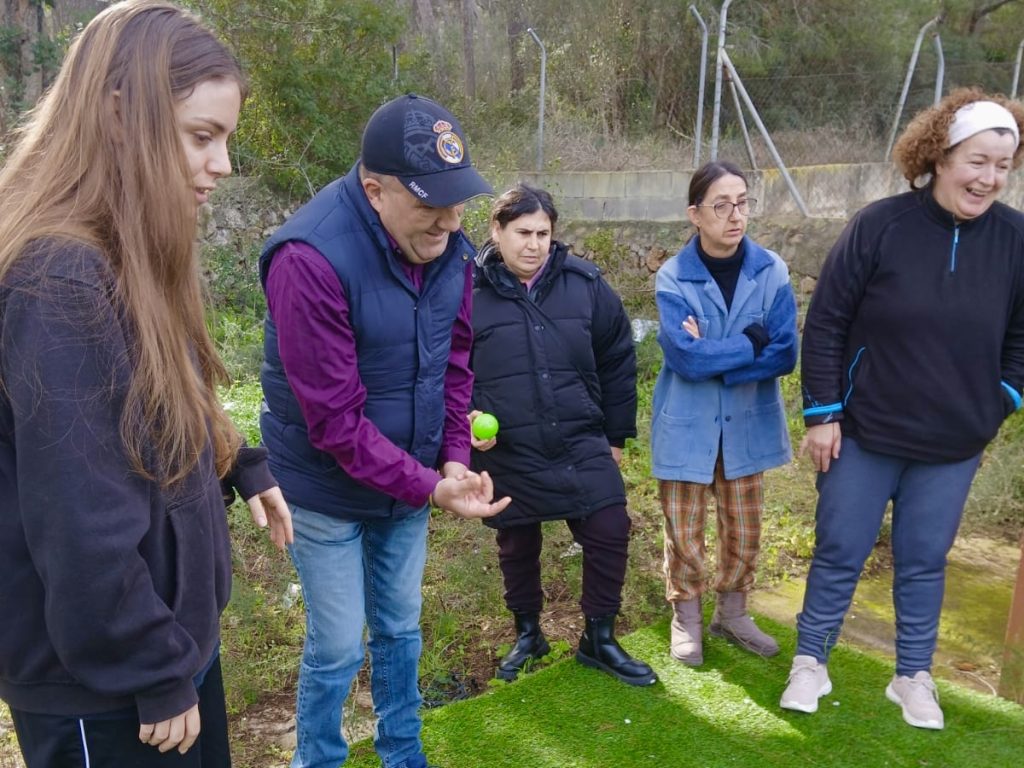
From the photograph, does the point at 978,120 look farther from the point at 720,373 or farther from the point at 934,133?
the point at 720,373

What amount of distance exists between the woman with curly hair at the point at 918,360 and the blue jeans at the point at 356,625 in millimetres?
1387

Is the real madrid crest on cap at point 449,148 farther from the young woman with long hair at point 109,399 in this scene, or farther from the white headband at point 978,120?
the white headband at point 978,120

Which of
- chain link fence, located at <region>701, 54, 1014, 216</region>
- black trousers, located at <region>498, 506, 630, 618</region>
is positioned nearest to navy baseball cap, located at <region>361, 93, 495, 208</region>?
black trousers, located at <region>498, 506, 630, 618</region>

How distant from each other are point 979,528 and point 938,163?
2.64 m

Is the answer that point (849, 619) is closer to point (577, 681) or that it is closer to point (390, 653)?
point (577, 681)

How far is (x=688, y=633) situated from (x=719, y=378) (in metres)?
1.00

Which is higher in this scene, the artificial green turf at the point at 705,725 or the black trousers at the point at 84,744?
the black trousers at the point at 84,744

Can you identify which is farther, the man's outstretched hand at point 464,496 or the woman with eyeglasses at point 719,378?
the woman with eyeglasses at point 719,378

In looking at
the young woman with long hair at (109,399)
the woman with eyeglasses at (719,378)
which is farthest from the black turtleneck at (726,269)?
the young woman with long hair at (109,399)

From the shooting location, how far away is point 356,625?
2.37 meters

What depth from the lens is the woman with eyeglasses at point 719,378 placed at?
316 centimetres

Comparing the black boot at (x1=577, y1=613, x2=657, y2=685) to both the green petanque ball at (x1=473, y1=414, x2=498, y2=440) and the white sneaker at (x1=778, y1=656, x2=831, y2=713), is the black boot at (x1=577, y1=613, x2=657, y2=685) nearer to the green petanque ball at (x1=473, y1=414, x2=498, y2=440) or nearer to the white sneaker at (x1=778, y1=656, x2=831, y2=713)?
the white sneaker at (x1=778, y1=656, x2=831, y2=713)

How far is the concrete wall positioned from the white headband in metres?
5.52

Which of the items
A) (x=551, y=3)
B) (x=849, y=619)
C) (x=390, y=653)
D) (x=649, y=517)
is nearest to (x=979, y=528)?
(x=849, y=619)
